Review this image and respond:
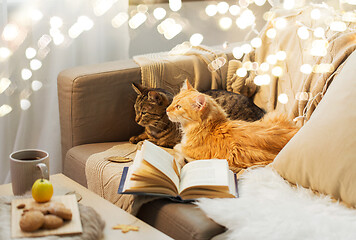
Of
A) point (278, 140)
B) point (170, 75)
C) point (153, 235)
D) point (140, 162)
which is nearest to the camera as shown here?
point (153, 235)

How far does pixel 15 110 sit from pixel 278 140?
1282 mm

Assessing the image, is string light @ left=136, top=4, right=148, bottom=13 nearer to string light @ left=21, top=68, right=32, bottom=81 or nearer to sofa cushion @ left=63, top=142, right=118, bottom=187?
string light @ left=21, top=68, right=32, bottom=81

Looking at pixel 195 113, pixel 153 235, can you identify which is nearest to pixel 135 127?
pixel 195 113

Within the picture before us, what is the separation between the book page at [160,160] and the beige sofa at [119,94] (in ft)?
1.25

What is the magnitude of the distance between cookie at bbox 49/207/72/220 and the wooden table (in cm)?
9

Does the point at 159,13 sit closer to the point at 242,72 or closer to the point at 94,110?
the point at 242,72

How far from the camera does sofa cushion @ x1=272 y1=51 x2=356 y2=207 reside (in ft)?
3.53

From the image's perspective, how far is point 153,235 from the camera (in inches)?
36.4

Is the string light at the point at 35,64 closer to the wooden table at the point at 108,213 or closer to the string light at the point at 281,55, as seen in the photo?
the wooden table at the point at 108,213

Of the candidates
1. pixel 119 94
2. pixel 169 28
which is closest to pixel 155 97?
pixel 119 94

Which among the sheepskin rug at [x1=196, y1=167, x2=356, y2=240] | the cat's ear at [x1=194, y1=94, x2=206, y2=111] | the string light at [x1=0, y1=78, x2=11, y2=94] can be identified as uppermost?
the cat's ear at [x1=194, y1=94, x2=206, y2=111]

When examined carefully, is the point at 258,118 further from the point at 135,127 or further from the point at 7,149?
the point at 7,149

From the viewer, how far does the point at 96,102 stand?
161 cm

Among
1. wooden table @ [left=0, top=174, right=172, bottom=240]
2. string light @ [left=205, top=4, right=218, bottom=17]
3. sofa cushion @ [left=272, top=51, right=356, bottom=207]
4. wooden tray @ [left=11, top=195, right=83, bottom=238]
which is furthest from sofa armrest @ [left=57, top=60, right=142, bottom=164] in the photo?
string light @ [left=205, top=4, right=218, bottom=17]
